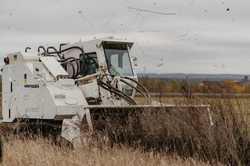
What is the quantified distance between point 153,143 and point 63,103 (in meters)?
2.39

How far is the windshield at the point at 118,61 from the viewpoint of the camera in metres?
11.6

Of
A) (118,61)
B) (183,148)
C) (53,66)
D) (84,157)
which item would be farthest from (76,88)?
(183,148)

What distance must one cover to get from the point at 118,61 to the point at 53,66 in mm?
1477

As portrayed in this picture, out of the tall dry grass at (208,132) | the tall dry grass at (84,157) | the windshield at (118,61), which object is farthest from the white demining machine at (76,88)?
the tall dry grass at (84,157)

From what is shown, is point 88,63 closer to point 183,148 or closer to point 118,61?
point 118,61

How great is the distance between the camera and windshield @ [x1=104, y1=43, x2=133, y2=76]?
1159 cm

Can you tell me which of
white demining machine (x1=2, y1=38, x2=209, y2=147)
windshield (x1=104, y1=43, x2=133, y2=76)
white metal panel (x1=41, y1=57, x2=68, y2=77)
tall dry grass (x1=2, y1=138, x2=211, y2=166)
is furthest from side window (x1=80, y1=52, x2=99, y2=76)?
tall dry grass (x1=2, y1=138, x2=211, y2=166)

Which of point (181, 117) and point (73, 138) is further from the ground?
point (181, 117)

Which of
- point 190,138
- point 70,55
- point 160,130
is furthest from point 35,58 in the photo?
point 190,138

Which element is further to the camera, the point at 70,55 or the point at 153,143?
the point at 70,55

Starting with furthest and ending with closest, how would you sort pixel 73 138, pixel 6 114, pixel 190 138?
pixel 6 114, pixel 73 138, pixel 190 138

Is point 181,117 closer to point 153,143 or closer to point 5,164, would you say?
point 153,143

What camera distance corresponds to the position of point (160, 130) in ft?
29.7

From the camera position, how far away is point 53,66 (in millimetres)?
11570
